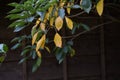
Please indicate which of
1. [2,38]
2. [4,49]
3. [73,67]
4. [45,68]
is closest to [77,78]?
[73,67]

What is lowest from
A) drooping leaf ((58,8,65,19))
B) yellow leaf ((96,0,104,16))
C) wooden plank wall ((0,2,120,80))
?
wooden plank wall ((0,2,120,80))

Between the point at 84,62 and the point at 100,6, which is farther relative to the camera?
the point at 84,62

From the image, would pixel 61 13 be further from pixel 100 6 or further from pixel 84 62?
pixel 84 62

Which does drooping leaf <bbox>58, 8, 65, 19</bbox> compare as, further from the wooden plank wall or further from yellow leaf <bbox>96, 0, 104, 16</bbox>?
the wooden plank wall

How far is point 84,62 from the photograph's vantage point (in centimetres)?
487

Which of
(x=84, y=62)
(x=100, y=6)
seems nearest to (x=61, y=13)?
(x=100, y=6)

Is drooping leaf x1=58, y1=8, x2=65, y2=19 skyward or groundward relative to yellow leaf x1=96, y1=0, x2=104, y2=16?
groundward

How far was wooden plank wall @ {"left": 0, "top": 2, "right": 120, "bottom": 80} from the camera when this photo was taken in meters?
4.42

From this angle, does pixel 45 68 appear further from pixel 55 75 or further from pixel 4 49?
pixel 4 49

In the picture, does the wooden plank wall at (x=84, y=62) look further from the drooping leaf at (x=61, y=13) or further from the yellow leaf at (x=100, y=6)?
the yellow leaf at (x=100, y=6)

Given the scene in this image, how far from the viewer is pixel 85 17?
4.81m

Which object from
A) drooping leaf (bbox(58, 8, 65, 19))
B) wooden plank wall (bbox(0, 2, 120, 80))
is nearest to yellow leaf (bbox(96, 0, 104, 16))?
drooping leaf (bbox(58, 8, 65, 19))

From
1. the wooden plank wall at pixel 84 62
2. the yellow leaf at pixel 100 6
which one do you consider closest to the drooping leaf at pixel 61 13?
the yellow leaf at pixel 100 6

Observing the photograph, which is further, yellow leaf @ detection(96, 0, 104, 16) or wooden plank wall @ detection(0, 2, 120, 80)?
wooden plank wall @ detection(0, 2, 120, 80)
